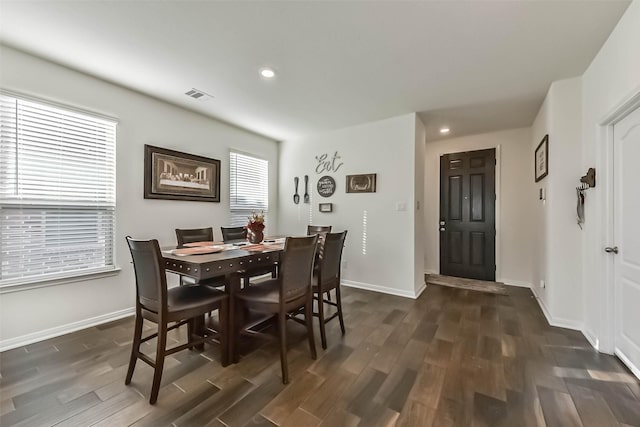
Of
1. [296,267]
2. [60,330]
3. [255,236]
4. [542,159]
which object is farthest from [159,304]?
[542,159]

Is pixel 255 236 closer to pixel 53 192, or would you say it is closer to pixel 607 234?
pixel 53 192

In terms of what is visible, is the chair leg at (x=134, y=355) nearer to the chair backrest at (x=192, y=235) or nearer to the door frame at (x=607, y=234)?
the chair backrest at (x=192, y=235)

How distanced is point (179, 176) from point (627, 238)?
14.5ft

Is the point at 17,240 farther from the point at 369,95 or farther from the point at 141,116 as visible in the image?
the point at 369,95

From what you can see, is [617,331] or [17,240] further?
[17,240]

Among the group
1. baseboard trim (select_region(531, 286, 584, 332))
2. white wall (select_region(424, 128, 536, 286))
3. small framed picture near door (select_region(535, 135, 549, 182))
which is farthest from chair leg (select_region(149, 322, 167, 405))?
white wall (select_region(424, 128, 536, 286))

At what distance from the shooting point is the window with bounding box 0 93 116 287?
86.8 inches

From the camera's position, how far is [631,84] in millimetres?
1763

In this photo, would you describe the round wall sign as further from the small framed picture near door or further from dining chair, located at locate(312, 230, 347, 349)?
the small framed picture near door

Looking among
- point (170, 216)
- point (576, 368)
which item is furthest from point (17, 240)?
point (576, 368)

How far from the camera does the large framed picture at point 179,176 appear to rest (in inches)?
122

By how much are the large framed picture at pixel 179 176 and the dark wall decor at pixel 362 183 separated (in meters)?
2.01

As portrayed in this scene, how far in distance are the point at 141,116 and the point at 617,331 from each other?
4971 mm

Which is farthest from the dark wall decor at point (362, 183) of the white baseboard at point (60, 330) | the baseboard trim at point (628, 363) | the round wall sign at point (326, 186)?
the white baseboard at point (60, 330)
